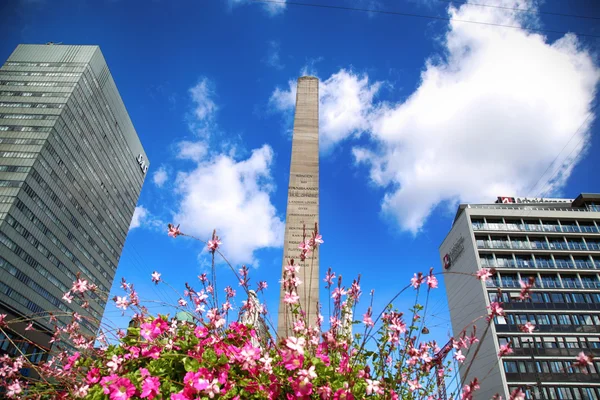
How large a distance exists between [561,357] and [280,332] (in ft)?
154

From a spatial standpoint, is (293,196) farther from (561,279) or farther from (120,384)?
(561,279)

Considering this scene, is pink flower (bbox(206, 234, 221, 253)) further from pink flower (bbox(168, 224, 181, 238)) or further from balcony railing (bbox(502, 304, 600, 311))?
balcony railing (bbox(502, 304, 600, 311))

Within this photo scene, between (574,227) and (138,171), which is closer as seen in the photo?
(574,227)

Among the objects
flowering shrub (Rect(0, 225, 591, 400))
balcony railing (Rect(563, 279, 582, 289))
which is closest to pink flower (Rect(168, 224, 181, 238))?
flowering shrub (Rect(0, 225, 591, 400))

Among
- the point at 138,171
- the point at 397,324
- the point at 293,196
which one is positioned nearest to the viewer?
the point at 397,324

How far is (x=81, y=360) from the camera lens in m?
3.28

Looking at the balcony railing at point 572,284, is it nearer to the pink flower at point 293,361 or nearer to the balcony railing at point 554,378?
the balcony railing at point 554,378

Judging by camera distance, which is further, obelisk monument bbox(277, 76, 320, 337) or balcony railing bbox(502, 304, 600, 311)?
balcony railing bbox(502, 304, 600, 311)

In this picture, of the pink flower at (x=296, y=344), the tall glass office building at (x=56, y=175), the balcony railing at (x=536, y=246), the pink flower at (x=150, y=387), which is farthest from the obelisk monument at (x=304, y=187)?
the tall glass office building at (x=56, y=175)

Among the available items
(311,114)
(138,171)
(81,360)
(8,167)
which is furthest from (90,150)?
(81,360)

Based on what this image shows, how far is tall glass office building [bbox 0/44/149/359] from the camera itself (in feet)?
185

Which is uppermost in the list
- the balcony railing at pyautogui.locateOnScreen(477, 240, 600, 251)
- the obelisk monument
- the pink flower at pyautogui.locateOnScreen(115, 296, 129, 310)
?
the balcony railing at pyautogui.locateOnScreen(477, 240, 600, 251)

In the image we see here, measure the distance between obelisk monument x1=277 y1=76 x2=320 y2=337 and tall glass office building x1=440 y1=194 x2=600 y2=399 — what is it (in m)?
37.0

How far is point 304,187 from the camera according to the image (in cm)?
1008
